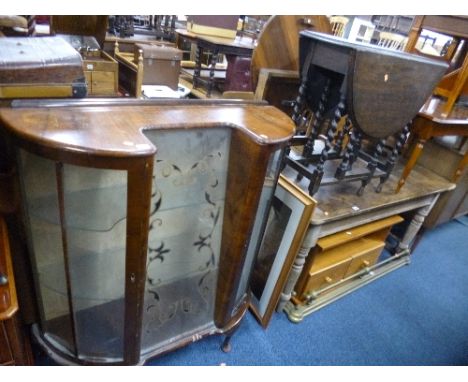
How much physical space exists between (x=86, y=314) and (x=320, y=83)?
121cm

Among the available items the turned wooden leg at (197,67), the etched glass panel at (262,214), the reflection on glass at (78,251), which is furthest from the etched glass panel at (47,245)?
the turned wooden leg at (197,67)

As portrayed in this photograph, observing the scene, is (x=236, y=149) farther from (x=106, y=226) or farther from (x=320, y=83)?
(x=320, y=83)

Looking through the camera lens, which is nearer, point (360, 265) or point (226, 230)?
point (226, 230)

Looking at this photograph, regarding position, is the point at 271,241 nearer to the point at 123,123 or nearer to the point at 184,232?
the point at 184,232

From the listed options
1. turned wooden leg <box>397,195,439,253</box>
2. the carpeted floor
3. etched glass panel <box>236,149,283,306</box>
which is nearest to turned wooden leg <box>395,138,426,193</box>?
turned wooden leg <box>397,195,439,253</box>

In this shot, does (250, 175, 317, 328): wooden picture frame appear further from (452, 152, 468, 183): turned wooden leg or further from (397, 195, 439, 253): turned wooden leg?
(452, 152, 468, 183): turned wooden leg

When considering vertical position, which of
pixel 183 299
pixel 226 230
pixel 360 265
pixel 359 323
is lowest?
pixel 359 323

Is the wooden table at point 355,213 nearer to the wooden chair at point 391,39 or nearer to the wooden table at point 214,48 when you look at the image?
the wooden table at point 214,48

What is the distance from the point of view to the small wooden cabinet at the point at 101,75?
1733mm

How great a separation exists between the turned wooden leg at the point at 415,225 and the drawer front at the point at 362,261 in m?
0.34

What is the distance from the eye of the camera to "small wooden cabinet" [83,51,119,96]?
5.69 feet

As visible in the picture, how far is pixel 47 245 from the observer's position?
2.71 feet
